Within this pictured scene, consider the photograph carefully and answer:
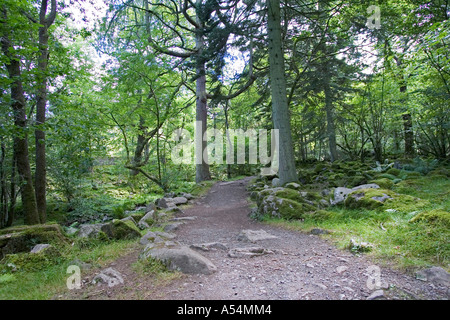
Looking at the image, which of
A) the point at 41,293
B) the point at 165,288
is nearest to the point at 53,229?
the point at 41,293

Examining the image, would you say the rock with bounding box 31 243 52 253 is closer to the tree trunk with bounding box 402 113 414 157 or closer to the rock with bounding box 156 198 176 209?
the rock with bounding box 156 198 176 209

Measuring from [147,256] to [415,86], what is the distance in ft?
36.7

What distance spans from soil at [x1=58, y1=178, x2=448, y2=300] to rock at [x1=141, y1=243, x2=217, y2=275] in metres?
A: 0.10

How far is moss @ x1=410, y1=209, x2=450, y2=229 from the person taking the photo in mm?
2934

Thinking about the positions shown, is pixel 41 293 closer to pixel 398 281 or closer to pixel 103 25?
pixel 398 281

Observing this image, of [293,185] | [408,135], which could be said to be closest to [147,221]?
[293,185]

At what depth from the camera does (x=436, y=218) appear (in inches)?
120

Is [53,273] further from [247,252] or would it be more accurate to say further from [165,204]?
[165,204]

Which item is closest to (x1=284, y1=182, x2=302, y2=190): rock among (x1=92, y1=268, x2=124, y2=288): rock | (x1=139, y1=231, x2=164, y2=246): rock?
(x1=139, y1=231, x2=164, y2=246): rock

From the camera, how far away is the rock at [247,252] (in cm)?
316

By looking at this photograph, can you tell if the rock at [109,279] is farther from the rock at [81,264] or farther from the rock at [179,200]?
the rock at [179,200]

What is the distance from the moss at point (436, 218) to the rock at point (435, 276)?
3.35 ft

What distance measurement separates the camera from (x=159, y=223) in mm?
5582

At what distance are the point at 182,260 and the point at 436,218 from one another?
3392 millimetres
